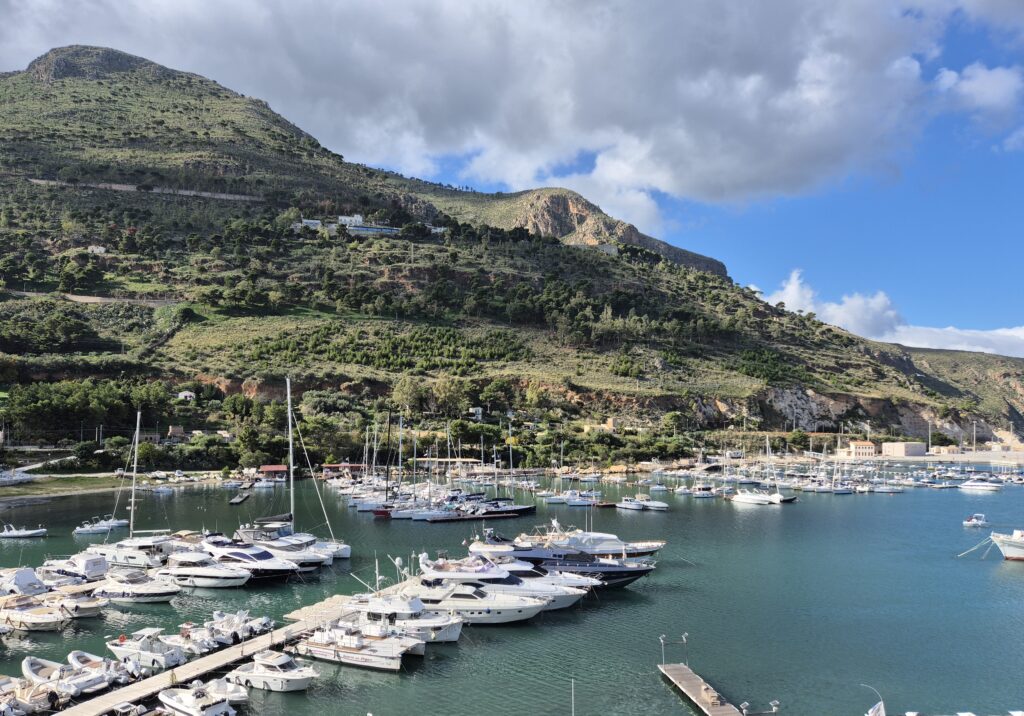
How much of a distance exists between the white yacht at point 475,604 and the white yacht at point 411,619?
136 cm

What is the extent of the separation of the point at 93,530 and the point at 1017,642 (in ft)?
167

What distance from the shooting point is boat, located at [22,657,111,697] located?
22.5 meters

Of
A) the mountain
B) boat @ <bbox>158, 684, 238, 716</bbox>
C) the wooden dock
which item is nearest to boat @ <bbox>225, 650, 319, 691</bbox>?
boat @ <bbox>158, 684, 238, 716</bbox>

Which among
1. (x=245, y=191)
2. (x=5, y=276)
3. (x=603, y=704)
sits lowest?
(x=603, y=704)

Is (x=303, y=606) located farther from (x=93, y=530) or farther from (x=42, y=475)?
(x=42, y=475)

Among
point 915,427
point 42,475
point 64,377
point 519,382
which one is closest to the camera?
point 42,475

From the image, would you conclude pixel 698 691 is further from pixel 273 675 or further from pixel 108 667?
pixel 108 667

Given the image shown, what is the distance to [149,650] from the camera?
25.7 metres

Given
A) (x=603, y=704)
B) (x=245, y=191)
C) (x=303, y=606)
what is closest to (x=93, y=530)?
(x=303, y=606)

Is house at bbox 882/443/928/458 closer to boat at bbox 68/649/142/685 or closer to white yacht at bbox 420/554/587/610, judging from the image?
white yacht at bbox 420/554/587/610

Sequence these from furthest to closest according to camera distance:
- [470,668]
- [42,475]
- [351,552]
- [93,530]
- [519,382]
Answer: [519,382]
[42,475]
[93,530]
[351,552]
[470,668]

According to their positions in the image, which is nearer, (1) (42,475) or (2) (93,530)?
(2) (93,530)

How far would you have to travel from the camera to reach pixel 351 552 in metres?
45.1

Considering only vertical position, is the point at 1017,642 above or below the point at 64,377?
below
